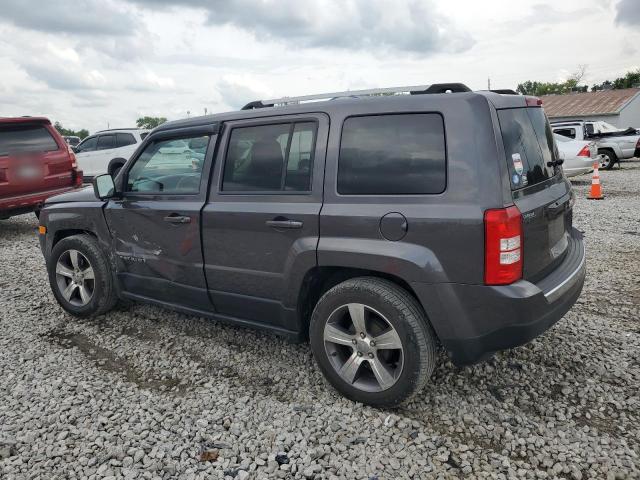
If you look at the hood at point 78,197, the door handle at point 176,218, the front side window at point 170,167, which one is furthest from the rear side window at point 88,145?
the door handle at point 176,218

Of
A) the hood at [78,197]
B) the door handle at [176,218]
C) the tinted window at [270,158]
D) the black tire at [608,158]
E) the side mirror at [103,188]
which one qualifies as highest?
the tinted window at [270,158]

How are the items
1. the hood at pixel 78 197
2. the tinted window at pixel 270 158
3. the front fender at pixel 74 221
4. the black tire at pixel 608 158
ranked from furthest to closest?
the black tire at pixel 608 158, the hood at pixel 78 197, the front fender at pixel 74 221, the tinted window at pixel 270 158

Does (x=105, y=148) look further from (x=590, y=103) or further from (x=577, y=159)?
(x=590, y=103)

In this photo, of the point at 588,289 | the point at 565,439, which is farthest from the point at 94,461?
the point at 588,289

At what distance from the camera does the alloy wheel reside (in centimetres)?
291

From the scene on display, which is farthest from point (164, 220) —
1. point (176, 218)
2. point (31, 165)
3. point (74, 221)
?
point (31, 165)

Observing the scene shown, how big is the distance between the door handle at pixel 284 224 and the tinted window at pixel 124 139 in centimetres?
1251

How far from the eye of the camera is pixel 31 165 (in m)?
8.02

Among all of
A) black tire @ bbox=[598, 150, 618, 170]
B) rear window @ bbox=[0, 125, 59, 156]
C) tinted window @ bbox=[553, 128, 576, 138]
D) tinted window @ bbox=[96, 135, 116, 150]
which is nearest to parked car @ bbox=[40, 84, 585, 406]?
rear window @ bbox=[0, 125, 59, 156]

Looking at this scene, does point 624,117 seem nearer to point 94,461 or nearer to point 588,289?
point 588,289

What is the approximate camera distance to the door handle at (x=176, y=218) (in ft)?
11.9

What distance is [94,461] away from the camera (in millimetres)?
2617

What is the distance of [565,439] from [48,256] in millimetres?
Result: 4501

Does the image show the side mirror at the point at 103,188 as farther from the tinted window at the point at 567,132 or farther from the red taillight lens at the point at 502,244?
the tinted window at the point at 567,132
